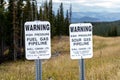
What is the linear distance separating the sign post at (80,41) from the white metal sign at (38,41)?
0.57m

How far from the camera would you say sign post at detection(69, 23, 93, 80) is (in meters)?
7.05

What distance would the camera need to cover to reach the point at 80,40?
7.07 m

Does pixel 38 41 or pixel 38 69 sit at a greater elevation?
pixel 38 41

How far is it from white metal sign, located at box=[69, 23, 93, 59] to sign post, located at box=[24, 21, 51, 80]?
57 centimetres

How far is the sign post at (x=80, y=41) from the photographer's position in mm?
7047

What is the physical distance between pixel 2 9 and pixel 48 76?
48063mm

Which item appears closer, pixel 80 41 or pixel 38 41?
pixel 38 41

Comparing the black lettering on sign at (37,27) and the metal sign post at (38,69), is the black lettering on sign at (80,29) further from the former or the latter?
the metal sign post at (38,69)

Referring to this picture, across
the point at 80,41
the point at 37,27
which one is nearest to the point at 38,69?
the point at 37,27

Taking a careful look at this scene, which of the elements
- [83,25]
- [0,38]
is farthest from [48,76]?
[0,38]

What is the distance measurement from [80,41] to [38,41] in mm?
850

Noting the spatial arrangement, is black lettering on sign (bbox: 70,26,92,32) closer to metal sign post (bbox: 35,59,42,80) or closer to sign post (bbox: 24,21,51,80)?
sign post (bbox: 24,21,51,80)

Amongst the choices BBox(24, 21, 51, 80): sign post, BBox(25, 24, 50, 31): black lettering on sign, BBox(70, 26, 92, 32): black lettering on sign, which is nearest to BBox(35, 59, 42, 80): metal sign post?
BBox(24, 21, 51, 80): sign post

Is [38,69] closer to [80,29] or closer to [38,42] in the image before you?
[38,42]
